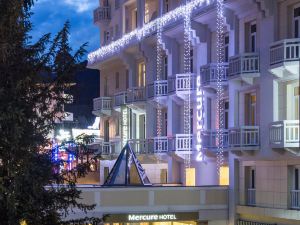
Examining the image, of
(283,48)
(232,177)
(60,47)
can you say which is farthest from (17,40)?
(232,177)

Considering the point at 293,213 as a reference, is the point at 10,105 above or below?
above

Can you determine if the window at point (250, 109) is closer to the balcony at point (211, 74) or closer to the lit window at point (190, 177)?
the balcony at point (211, 74)

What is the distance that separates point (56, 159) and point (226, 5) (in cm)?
1638

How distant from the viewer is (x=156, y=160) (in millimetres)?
50656

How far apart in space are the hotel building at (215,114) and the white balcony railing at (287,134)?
0.04 m

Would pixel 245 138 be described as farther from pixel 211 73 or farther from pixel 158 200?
pixel 158 200

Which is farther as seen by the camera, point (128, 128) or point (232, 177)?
point (128, 128)

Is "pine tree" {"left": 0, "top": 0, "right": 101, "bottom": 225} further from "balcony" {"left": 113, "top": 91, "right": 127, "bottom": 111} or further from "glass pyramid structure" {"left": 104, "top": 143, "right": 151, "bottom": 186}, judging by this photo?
"balcony" {"left": 113, "top": 91, "right": 127, "bottom": 111}

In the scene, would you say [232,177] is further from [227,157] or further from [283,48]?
[283,48]

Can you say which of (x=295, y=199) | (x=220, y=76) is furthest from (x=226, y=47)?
(x=295, y=199)

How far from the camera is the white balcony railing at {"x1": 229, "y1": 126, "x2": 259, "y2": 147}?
36562mm

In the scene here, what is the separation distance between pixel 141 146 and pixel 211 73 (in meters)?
12.0

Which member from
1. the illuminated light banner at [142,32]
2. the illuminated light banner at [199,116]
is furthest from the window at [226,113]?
the illuminated light banner at [142,32]

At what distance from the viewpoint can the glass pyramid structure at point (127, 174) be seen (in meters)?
40.8
